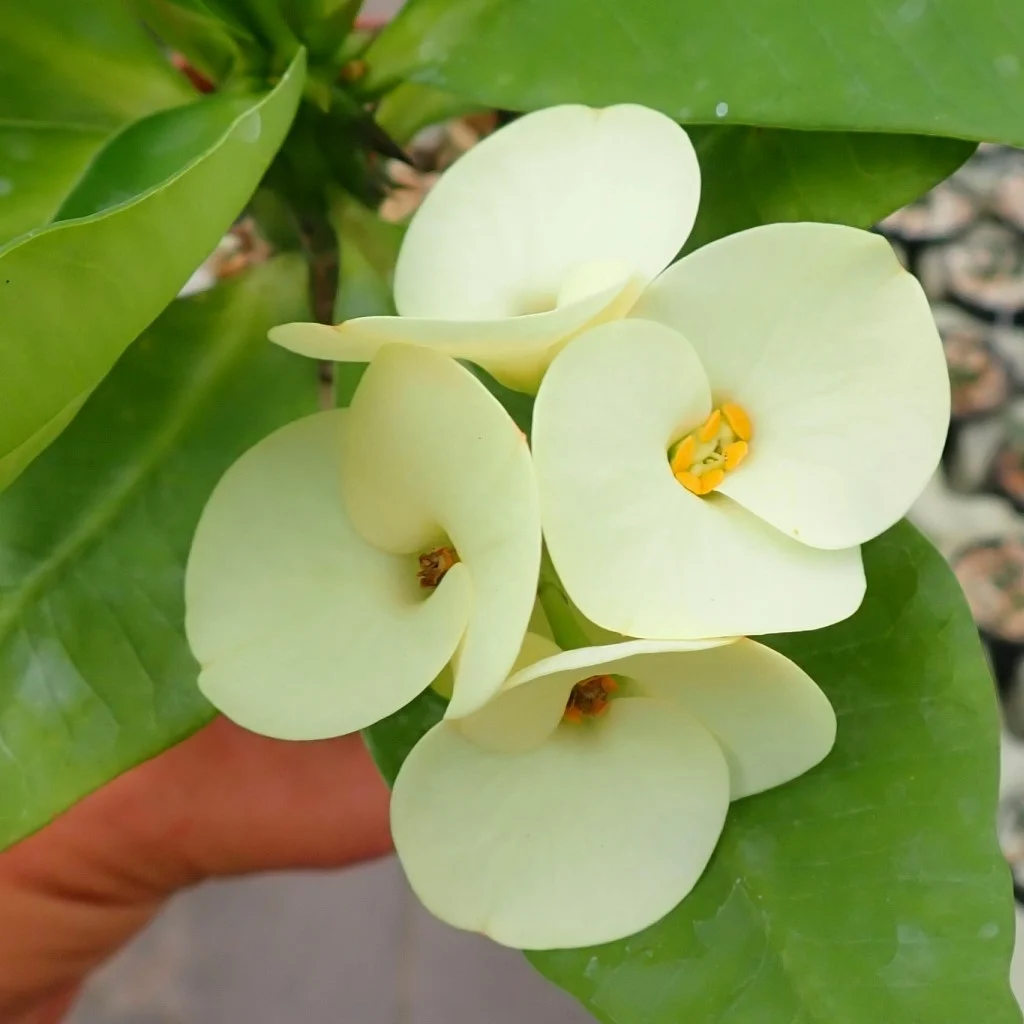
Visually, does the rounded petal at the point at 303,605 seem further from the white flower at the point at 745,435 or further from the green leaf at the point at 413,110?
the green leaf at the point at 413,110

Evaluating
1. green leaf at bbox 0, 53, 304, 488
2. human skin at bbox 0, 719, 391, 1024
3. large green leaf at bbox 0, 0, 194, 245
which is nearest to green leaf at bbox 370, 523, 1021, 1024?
green leaf at bbox 0, 53, 304, 488

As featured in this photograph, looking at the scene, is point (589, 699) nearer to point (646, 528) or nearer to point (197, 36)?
point (646, 528)

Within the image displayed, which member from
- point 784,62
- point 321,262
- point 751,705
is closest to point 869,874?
point 751,705

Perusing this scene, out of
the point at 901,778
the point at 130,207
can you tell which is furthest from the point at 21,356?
the point at 901,778

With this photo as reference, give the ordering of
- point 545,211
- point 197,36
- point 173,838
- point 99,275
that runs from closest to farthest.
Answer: point 99,275, point 545,211, point 197,36, point 173,838

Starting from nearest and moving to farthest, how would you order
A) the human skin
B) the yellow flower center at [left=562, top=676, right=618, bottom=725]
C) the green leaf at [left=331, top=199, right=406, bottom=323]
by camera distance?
the yellow flower center at [left=562, top=676, right=618, bottom=725], the green leaf at [left=331, top=199, right=406, bottom=323], the human skin

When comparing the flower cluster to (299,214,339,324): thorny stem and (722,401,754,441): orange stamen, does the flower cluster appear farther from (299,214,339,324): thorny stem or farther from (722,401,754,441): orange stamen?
(299,214,339,324): thorny stem

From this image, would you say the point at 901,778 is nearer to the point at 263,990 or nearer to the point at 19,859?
the point at 19,859
